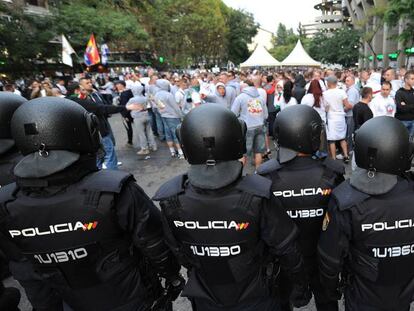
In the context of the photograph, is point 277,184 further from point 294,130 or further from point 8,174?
point 8,174

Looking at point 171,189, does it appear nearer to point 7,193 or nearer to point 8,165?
point 7,193

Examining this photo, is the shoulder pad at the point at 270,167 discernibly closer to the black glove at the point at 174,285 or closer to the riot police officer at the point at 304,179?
the riot police officer at the point at 304,179

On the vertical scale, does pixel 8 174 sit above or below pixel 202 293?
above

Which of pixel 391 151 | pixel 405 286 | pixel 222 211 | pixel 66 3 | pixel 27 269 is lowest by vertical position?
pixel 405 286

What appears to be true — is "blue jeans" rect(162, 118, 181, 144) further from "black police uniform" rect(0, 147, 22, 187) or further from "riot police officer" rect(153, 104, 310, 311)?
"riot police officer" rect(153, 104, 310, 311)

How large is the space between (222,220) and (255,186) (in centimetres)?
27

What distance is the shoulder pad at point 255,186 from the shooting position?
5.70 feet

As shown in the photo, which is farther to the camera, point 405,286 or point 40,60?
point 40,60

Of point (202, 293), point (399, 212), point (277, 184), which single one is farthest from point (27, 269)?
point (399, 212)

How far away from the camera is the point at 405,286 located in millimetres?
1924

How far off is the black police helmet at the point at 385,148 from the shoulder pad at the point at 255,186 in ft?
2.03

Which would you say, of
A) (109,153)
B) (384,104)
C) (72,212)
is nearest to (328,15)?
(384,104)

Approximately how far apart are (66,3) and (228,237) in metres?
22.4

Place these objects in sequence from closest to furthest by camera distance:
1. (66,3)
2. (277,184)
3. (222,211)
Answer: (222,211)
(277,184)
(66,3)
